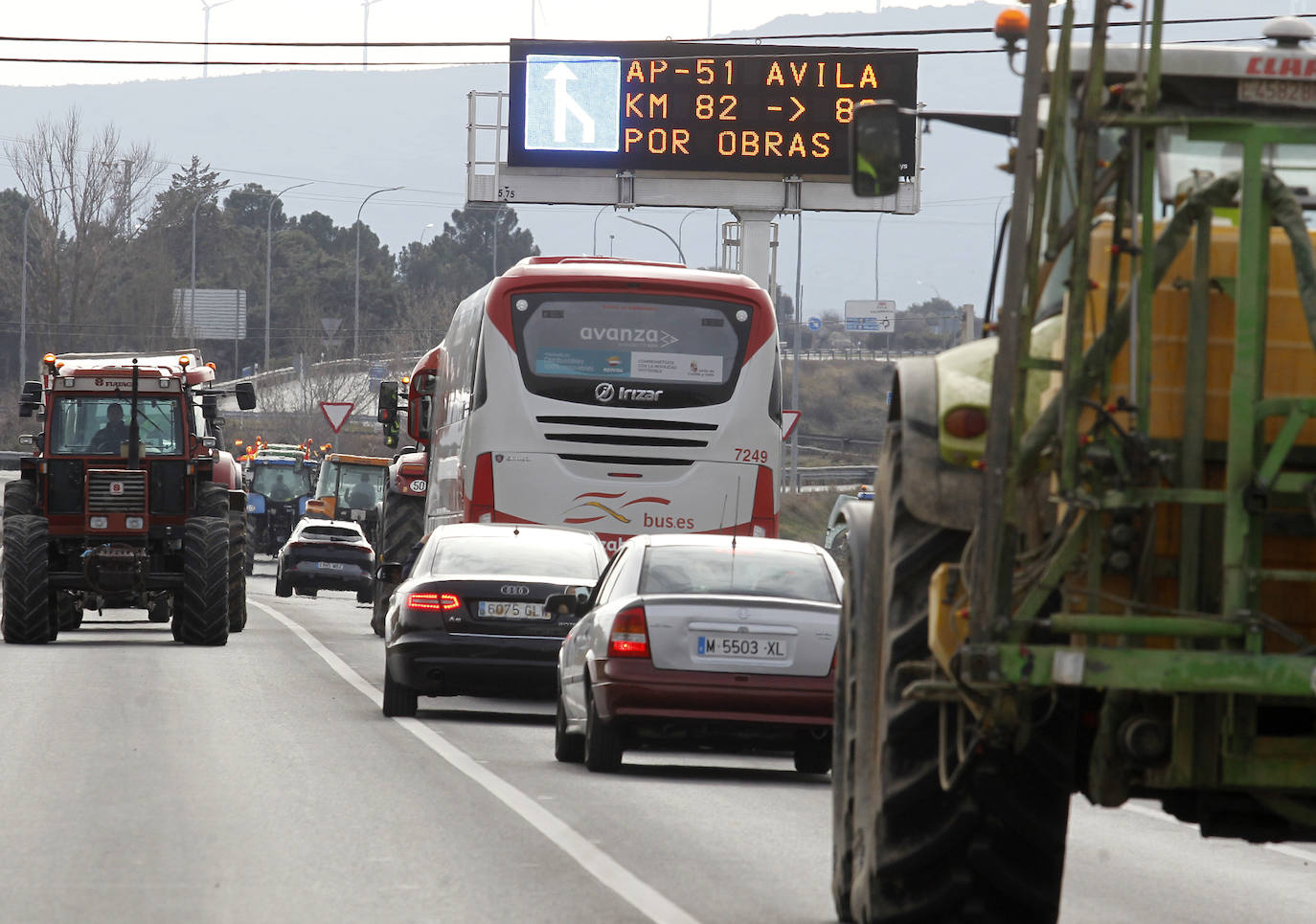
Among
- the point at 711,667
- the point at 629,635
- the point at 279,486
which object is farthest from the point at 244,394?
the point at 279,486

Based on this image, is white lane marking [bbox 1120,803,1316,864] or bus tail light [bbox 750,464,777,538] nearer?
white lane marking [bbox 1120,803,1316,864]

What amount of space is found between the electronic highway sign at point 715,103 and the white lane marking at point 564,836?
21.3 metres

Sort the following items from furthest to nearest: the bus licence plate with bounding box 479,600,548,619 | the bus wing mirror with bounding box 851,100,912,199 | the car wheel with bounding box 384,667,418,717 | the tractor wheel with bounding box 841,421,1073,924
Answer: the car wheel with bounding box 384,667,418,717 → the bus licence plate with bounding box 479,600,548,619 → the tractor wheel with bounding box 841,421,1073,924 → the bus wing mirror with bounding box 851,100,912,199

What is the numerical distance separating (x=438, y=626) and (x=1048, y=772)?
10654mm

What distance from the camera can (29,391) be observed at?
27.6 metres

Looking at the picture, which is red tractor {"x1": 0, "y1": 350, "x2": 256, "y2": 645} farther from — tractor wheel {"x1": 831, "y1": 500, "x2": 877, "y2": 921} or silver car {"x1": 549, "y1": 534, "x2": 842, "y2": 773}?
tractor wheel {"x1": 831, "y1": 500, "x2": 877, "y2": 921}

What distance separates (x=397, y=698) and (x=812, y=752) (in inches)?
167

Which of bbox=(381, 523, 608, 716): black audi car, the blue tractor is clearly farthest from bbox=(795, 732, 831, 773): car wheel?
the blue tractor

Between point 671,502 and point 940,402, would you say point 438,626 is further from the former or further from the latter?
point 940,402

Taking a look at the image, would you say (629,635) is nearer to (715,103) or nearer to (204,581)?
(204,581)

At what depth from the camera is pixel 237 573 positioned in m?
29.5

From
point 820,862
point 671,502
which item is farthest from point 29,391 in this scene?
point 820,862

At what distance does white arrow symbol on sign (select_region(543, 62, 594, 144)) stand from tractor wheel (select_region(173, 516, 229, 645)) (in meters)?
14.9

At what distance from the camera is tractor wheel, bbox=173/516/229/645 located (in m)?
26.4
